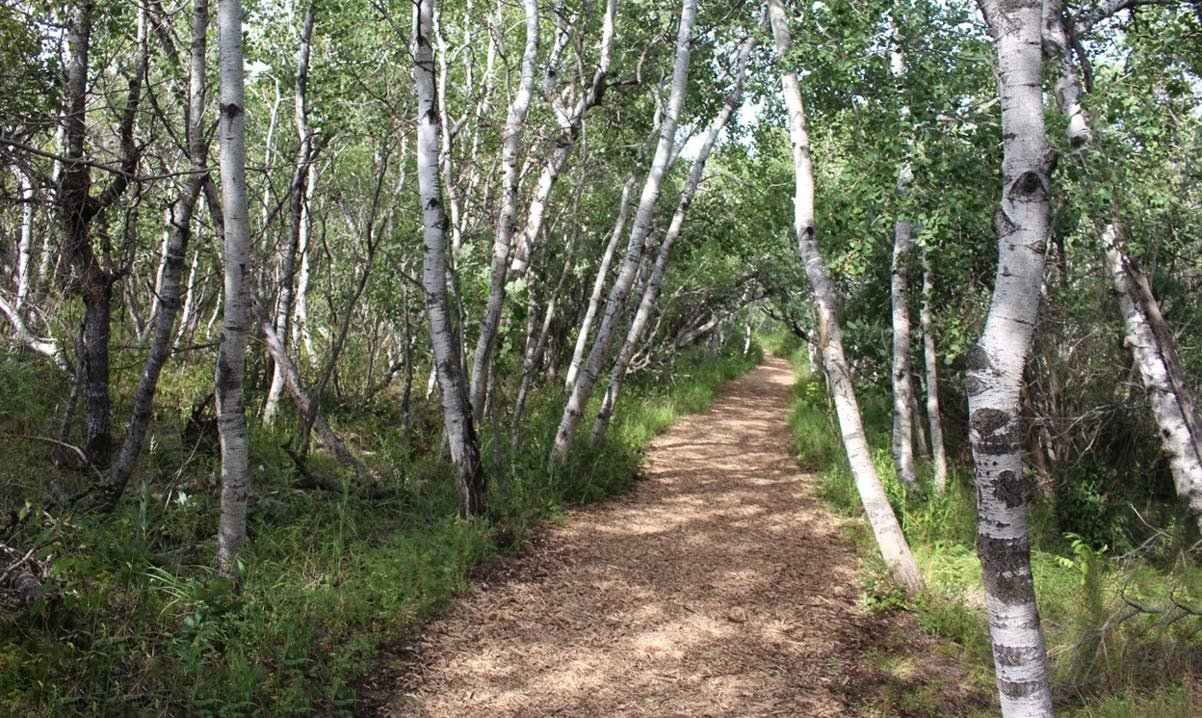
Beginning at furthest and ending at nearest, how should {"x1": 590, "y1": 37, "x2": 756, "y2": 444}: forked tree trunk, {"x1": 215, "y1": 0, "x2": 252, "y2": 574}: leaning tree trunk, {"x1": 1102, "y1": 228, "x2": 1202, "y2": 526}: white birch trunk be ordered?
{"x1": 590, "y1": 37, "x2": 756, "y2": 444}: forked tree trunk, {"x1": 1102, "y1": 228, "x2": 1202, "y2": 526}: white birch trunk, {"x1": 215, "y1": 0, "x2": 252, "y2": 574}: leaning tree trunk

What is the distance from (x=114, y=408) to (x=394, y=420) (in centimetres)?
285

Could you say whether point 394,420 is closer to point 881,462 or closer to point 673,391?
point 881,462

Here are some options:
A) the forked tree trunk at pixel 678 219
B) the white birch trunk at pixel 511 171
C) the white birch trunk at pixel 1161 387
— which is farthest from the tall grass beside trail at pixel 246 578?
the white birch trunk at pixel 1161 387

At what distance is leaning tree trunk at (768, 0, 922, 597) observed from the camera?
5.99 m

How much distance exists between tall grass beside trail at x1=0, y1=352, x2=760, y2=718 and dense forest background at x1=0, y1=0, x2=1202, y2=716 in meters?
0.03

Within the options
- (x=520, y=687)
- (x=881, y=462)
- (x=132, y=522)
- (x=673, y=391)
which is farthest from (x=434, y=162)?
(x=673, y=391)

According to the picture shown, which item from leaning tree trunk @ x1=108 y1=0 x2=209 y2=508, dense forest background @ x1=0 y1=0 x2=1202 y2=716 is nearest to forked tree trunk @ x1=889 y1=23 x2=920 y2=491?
dense forest background @ x1=0 y1=0 x2=1202 y2=716

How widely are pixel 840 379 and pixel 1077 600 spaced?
2048mm

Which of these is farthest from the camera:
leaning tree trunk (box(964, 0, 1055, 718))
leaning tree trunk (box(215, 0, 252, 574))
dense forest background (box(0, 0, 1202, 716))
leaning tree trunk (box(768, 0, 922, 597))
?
leaning tree trunk (box(768, 0, 922, 597))

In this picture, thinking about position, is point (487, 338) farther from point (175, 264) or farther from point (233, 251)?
point (233, 251)

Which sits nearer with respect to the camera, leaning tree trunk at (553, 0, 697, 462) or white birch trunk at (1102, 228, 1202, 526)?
white birch trunk at (1102, 228, 1202, 526)

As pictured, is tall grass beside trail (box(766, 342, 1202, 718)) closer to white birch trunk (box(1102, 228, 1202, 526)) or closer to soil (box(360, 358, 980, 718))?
soil (box(360, 358, 980, 718))

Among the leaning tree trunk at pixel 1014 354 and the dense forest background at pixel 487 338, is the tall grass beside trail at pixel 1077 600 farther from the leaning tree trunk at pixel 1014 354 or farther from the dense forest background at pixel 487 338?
the leaning tree trunk at pixel 1014 354

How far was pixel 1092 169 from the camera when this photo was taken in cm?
522
